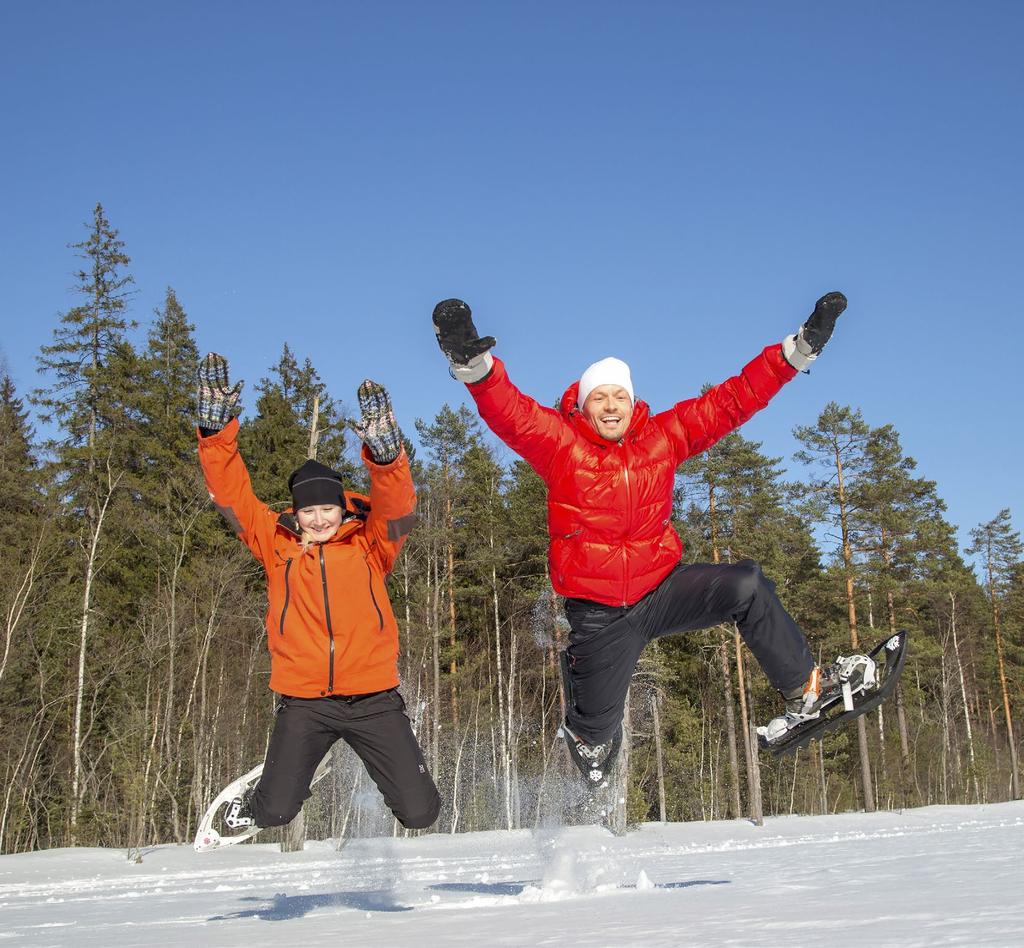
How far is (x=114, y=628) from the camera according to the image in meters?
27.1

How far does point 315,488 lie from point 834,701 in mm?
3286

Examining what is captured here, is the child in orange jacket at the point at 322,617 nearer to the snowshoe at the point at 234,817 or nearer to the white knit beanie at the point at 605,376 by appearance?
the snowshoe at the point at 234,817

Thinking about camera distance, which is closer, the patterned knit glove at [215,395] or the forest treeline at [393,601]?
the patterned knit glove at [215,395]

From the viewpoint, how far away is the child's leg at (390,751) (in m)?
5.43

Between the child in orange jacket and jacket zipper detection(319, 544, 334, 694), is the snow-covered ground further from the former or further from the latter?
jacket zipper detection(319, 544, 334, 694)

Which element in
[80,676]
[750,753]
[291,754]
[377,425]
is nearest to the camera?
[377,425]

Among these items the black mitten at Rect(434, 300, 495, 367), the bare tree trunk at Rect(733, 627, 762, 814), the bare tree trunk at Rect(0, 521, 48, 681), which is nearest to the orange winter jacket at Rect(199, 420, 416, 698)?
the black mitten at Rect(434, 300, 495, 367)

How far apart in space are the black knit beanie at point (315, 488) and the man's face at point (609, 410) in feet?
5.04

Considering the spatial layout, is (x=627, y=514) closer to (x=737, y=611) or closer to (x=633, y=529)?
(x=633, y=529)

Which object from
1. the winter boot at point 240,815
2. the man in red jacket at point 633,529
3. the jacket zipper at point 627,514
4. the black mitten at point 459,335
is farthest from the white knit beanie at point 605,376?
the winter boot at point 240,815

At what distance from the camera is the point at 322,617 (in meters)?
5.29

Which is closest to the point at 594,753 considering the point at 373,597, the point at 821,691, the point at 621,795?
the point at 821,691

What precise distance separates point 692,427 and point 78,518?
27.9 metres

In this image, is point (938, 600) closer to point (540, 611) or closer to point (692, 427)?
point (540, 611)
